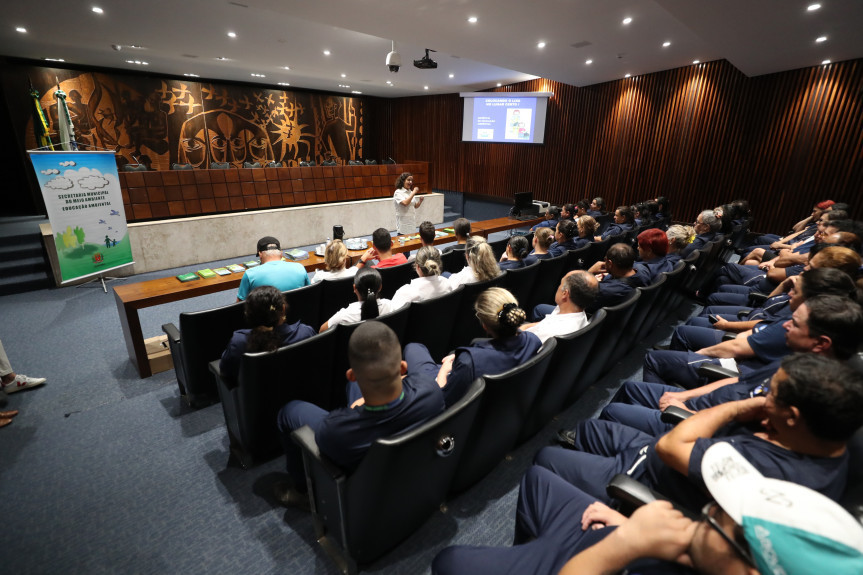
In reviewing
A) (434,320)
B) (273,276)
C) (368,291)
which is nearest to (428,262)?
(434,320)

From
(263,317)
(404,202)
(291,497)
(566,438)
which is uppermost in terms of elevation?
(404,202)

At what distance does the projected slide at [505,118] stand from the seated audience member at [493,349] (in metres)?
8.52

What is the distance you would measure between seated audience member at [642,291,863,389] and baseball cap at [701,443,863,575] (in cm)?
130

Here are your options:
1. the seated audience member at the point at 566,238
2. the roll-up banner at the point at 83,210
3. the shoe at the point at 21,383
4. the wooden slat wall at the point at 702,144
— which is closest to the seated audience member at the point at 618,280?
the seated audience member at the point at 566,238

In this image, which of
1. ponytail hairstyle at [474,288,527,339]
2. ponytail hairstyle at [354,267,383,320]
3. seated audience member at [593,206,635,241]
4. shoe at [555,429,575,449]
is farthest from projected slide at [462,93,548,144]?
ponytail hairstyle at [474,288,527,339]

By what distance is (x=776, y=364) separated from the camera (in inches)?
64.6

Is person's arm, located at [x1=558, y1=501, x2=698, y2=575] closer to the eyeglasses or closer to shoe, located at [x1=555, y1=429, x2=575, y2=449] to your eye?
the eyeglasses

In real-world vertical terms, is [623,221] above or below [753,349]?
above

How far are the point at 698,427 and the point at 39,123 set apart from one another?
11020 mm

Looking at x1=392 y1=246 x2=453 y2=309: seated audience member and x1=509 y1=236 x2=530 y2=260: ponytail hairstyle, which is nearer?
x1=392 y1=246 x2=453 y2=309: seated audience member

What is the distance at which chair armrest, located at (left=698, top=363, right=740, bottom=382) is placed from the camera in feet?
6.27

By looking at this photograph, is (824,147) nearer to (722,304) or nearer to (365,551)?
(722,304)

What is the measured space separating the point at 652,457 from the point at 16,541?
2664 millimetres

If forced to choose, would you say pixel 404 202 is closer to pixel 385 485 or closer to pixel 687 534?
pixel 385 485
